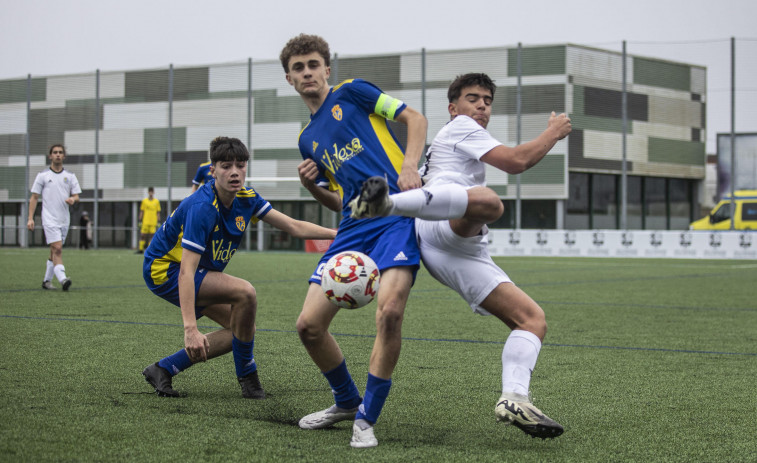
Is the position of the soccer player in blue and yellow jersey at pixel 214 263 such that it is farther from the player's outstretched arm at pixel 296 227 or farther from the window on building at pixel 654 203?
the window on building at pixel 654 203

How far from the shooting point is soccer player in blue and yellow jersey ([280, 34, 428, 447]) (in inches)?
144

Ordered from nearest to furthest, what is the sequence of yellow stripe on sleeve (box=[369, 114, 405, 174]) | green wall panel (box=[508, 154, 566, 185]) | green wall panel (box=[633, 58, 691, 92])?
1. yellow stripe on sleeve (box=[369, 114, 405, 174])
2. green wall panel (box=[508, 154, 566, 185])
3. green wall panel (box=[633, 58, 691, 92])

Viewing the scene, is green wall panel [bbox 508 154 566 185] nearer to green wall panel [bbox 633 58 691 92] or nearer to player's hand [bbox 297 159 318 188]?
green wall panel [bbox 633 58 691 92]

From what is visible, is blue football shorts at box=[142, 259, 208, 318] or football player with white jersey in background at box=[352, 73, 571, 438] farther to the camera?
blue football shorts at box=[142, 259, 208, 318]

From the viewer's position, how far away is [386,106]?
402 cm

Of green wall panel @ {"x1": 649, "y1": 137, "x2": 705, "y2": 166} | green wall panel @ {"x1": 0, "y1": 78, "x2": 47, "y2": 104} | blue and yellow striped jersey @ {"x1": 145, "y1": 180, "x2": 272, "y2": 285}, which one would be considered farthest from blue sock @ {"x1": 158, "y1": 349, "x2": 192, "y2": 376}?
green wall panel @ {"x1": 0, "y1": 78, "x2": 47, "y2": 104}

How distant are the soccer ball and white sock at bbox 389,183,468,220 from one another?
14.2 inches

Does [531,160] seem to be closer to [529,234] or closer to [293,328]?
[293,328]

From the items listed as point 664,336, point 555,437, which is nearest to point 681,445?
point 555,437

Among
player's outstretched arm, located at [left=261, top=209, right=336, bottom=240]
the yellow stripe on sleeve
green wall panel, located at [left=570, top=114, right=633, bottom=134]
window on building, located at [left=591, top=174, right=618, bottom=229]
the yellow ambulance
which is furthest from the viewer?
window on building, located at [left=591, top=174, right=618, bottom=229]

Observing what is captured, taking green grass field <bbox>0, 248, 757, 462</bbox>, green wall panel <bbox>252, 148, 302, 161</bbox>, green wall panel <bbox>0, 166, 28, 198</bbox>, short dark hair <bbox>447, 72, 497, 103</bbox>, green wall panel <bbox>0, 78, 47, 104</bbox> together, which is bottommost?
green grass field <bbox>0, 248, 757, 462</bbox>

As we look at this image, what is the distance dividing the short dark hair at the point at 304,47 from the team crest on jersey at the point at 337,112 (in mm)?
258

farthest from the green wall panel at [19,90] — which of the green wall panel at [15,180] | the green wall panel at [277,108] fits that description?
the green wall panel at [277,108]

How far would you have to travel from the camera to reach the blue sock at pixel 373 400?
3600 mm
